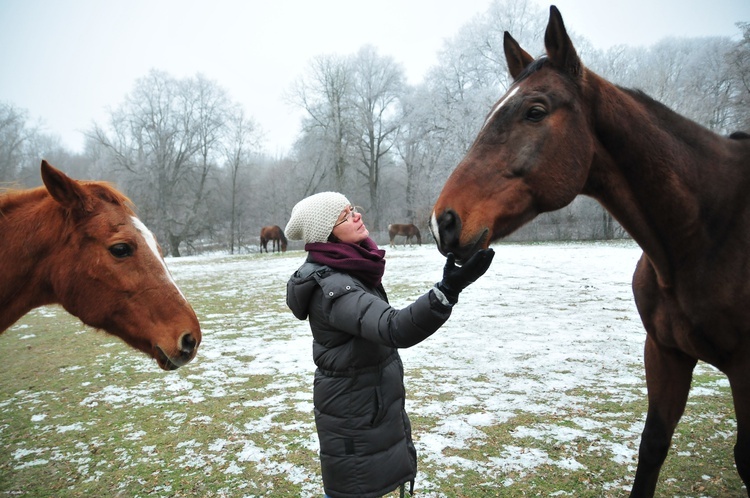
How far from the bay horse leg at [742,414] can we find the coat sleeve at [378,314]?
5.59 feet

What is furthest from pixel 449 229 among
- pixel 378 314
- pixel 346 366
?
pixel 346 366

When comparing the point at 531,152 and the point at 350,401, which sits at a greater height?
the point at 531,152

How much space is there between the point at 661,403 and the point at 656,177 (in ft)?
4.43

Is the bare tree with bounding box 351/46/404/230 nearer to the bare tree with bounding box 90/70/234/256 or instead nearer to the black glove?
the bare tree with bounding box 90/70/234/256

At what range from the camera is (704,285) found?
2.09 m

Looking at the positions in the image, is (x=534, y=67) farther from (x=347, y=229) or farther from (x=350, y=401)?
(x=350, y=401)

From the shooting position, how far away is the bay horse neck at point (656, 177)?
207 cm

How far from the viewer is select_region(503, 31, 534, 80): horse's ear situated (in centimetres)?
225

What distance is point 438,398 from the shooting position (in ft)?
14.6

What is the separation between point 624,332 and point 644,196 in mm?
5468

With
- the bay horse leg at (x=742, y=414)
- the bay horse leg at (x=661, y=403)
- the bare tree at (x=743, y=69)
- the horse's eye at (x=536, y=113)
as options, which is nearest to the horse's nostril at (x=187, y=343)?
the horse's eye at (x=536, y=113)

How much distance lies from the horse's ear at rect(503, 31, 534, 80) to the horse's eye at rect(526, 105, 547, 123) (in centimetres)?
41

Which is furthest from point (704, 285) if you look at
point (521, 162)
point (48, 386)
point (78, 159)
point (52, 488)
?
point (78, 159)

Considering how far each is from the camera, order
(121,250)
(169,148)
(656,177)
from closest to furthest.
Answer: (656,177)
(121,250)
(169,148)
